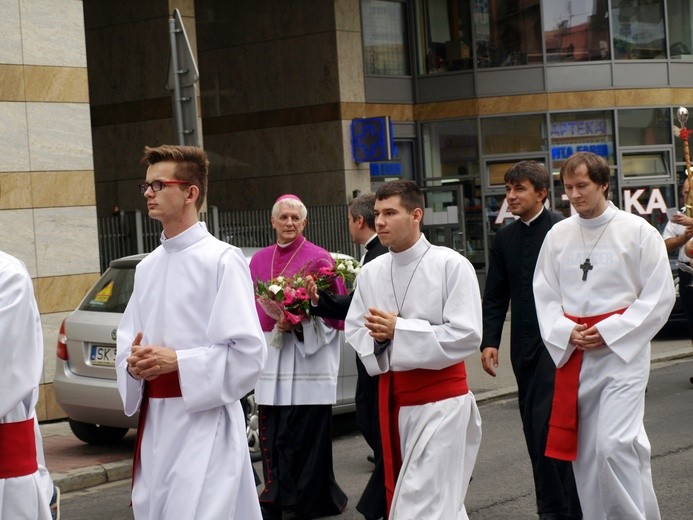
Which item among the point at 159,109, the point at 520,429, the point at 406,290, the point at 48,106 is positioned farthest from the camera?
the point at 159,109

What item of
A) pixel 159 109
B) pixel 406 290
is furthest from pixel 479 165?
pixel 406 290

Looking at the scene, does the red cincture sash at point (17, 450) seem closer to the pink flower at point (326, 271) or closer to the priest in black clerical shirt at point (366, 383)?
the priest in black clerical shirt at point (366, 383)

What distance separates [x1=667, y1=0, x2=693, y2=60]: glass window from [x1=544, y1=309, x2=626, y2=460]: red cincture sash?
18.7 meters

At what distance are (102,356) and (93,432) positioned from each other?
1.08 metres

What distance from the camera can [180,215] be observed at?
541 cm

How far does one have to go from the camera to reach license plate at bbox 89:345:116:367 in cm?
1037

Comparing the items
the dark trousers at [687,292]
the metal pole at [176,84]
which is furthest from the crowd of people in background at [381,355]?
the dark trousers at [687,292]

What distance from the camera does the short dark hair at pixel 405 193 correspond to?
668 cm

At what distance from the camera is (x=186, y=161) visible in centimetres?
545

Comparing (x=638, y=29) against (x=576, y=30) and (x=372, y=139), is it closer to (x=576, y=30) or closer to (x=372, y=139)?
(x=576, y=30)

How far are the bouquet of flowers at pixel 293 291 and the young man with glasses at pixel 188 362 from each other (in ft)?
8.67

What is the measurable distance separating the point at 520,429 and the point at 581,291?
456 centimetres

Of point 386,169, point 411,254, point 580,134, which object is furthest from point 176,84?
point 580,134

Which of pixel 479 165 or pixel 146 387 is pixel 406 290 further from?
pixel 479 165
